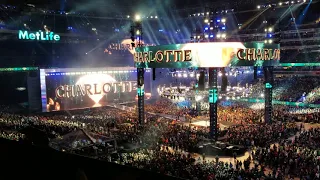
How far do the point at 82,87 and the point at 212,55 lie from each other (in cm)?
2820

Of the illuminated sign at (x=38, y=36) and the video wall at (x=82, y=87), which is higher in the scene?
the illuminated sign at (x=38, y=36)

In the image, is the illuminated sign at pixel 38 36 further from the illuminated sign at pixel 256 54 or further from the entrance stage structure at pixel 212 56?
the illuminated sign at pixel 256 54

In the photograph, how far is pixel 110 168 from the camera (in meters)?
5.69

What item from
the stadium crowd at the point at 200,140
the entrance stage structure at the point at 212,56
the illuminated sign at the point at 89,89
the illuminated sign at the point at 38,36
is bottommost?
the stadium crowd at the point at 200,140

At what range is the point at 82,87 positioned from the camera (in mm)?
44219

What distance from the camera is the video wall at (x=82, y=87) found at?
134 feet

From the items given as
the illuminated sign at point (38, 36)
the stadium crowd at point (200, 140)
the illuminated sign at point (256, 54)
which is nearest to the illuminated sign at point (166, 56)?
the illuminated sign at point (256, 54)

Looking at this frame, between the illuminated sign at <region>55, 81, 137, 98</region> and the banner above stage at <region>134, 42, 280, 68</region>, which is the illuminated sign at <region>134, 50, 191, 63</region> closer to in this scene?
the banner above stage at <region>134, 42, 280, 68</region>

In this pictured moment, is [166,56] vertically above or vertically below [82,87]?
above

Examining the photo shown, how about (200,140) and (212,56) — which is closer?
(212,56)

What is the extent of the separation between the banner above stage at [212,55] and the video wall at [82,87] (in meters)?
21.6

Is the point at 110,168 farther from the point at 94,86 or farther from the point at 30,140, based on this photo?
the point at 94,86

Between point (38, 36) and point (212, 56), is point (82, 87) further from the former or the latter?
point (212, 56)

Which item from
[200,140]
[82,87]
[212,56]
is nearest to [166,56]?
[212,56]
